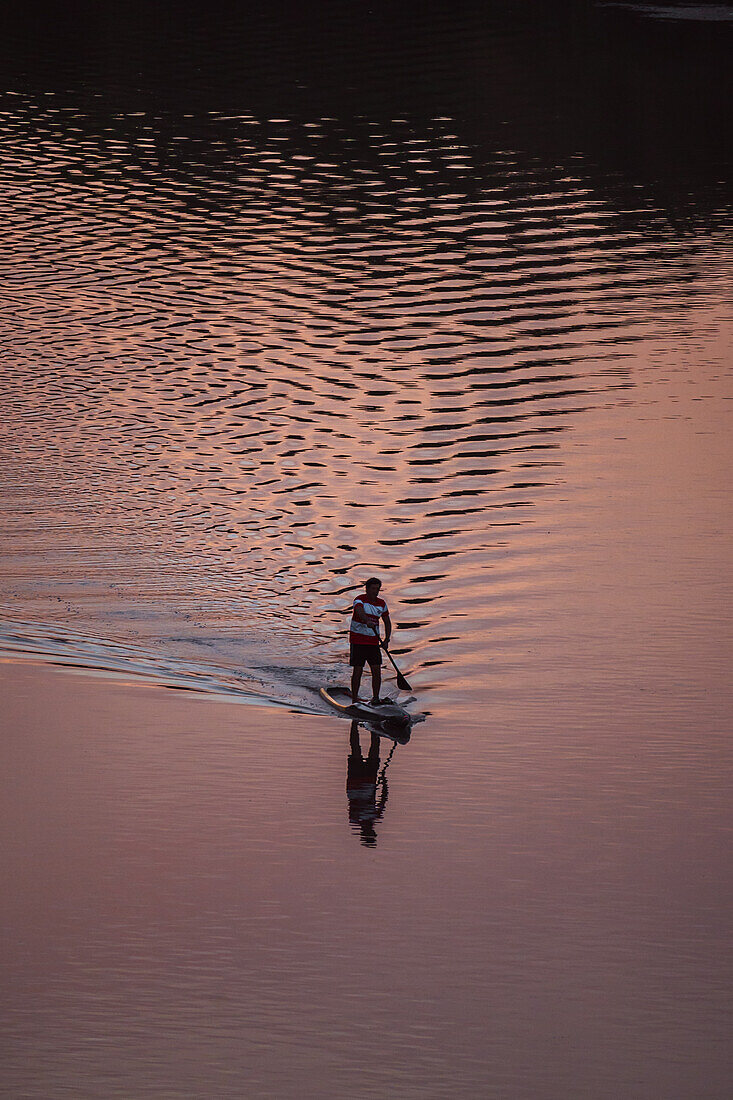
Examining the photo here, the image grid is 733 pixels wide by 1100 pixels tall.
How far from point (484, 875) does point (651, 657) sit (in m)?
6.29

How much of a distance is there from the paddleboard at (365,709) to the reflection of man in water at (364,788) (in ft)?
0.66

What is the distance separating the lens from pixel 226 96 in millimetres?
61312

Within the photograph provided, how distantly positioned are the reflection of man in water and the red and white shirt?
1084 millimetres

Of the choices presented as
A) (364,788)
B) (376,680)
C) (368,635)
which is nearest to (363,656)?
(368,635)

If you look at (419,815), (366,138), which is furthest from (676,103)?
(419,815)

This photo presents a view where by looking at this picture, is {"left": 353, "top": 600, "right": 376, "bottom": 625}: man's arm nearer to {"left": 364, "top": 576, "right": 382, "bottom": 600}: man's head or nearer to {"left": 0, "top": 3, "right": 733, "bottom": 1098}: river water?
{"left": 364, "top": 576, "right": 382, "bottom": 600}: man's head

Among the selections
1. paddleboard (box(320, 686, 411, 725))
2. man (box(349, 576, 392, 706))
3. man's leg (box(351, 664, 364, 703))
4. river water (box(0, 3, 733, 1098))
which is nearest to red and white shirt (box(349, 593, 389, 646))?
man (box(349, 576, 392, 706))

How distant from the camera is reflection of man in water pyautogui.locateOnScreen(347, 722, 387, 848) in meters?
17.8

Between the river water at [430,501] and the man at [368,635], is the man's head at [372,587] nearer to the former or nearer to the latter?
the man at [368,635]

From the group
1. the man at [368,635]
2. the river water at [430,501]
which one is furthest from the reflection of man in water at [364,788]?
the man at [368,635]

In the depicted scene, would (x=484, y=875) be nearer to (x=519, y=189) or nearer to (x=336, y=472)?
(x=336, y=472)

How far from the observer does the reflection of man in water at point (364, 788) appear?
58.4 ft

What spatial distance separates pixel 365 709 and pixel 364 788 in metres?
1.49

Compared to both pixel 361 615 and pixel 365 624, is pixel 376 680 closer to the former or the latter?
pixel 365 624
